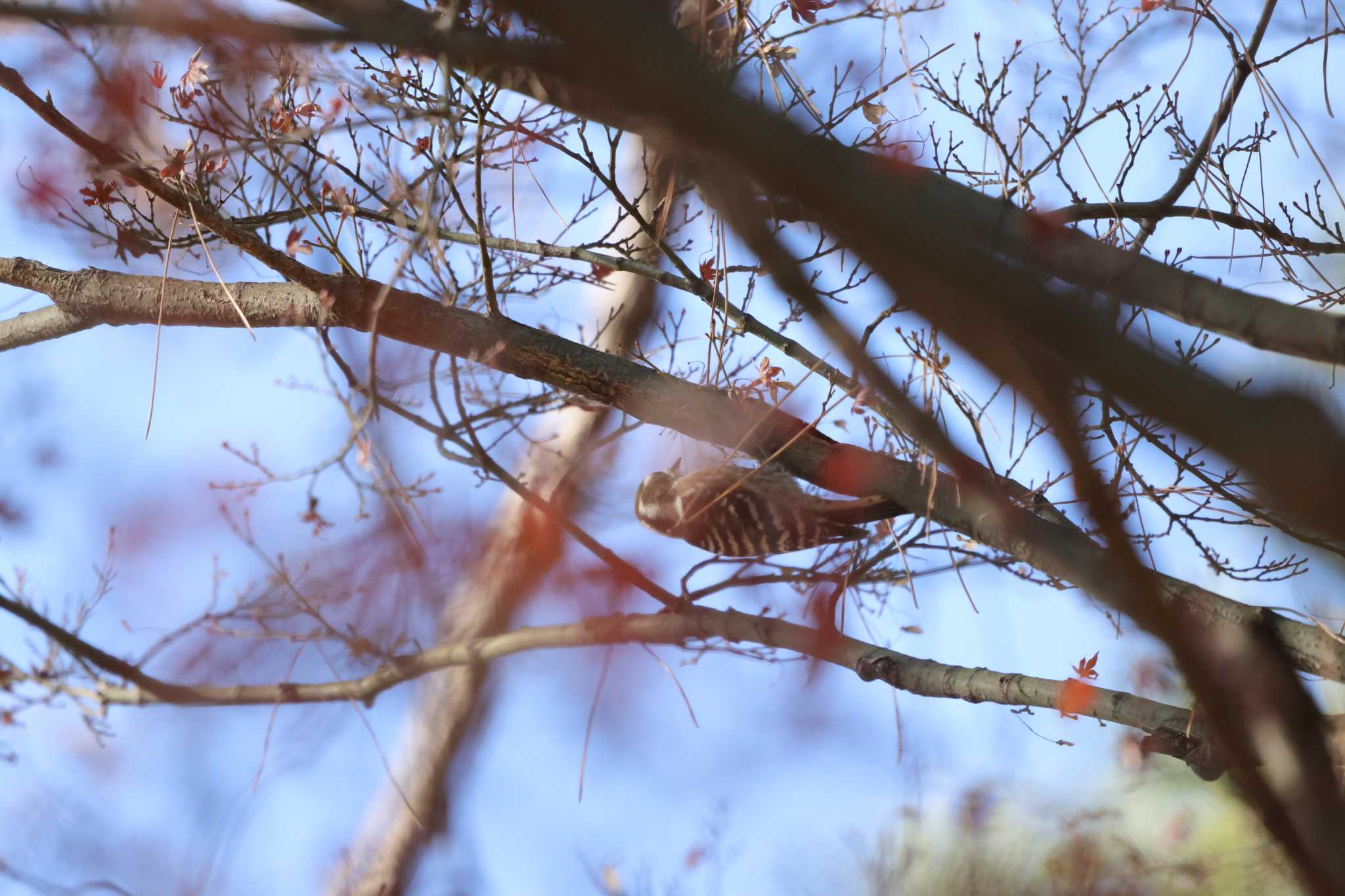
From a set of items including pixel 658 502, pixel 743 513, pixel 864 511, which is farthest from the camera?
pixel 658 502

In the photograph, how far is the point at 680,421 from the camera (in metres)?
2.02

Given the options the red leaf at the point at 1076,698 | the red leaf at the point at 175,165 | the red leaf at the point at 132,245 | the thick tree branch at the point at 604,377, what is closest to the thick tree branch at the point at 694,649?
the red leaf at the point at 1076,698

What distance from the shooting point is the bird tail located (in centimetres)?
215

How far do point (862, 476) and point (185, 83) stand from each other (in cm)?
188

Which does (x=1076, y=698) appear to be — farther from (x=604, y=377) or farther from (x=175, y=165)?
(x=175, y=165)

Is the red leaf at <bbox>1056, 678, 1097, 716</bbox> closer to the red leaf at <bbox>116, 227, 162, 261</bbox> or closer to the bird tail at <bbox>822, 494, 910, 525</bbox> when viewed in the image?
the bird tail at <bbox>822, 494, 910, 525</bbox>

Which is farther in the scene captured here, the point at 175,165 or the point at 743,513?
the point at 743,513

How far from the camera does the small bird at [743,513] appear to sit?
2.54 m

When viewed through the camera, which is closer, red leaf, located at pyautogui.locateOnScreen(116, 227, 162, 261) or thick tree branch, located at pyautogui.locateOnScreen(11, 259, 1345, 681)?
thick tree branch, located at pyautogui.locateOnScreen(11, 259, 1345, 681)

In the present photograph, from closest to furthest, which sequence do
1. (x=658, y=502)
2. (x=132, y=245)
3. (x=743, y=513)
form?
(x=132, y=245) < (x=743, y=513) < (x=658, y=502)

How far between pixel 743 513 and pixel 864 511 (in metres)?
0.75

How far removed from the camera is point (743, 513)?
9.73ft

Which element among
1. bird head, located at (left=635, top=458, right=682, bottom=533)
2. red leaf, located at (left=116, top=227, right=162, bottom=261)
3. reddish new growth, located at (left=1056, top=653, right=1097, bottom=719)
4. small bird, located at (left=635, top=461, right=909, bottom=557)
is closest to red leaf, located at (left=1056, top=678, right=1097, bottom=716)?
reddish new growth, located at (left=1056, top=653, right=1097, bottom=719)

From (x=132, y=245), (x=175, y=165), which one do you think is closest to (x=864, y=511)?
(x=175, y=165)
